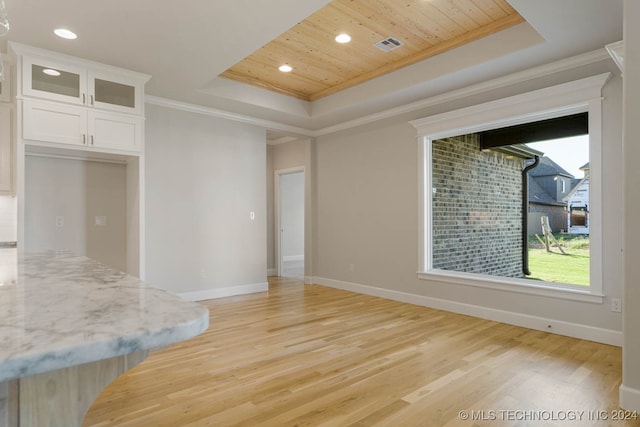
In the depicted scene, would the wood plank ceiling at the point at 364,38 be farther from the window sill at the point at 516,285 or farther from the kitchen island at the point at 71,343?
the kitchen island at the point at 71,343

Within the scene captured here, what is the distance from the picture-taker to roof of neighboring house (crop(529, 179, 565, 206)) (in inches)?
158

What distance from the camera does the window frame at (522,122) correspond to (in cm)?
333

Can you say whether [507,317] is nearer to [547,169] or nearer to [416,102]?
[547,169]

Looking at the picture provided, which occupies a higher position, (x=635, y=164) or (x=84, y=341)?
(x=635, y=164)

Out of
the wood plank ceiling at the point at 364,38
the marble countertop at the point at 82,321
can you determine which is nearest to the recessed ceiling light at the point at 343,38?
the wood plank ceiling at the point at 364,38

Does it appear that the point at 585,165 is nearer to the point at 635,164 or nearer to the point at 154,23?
the point at 635,164

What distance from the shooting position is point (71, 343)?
1.59 ft

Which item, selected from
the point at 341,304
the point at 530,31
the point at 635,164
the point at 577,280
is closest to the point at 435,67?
the point at 530,31

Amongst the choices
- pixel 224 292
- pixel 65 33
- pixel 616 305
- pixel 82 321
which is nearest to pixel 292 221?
pixel 224 292

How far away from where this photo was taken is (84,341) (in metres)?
0.49

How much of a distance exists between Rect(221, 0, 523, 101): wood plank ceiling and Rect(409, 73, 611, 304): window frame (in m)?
0.88

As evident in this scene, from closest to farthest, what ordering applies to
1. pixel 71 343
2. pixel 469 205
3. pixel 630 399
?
1. pixel 71 343
2. pixel 630 399
3. pixel 469 205

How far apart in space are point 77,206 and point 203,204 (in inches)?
55.9

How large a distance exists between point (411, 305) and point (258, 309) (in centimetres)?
194
